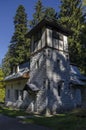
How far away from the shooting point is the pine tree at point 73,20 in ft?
101

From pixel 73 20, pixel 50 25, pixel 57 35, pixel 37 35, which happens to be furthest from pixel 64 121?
pixel 73 20

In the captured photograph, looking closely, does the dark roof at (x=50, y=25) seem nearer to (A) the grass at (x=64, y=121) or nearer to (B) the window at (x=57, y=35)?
(B) the window at (x=57, y=35)

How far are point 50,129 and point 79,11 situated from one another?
91.5 feet

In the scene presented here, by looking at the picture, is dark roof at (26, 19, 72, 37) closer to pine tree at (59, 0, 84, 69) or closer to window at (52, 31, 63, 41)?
window at (52, 31, 63, 41)

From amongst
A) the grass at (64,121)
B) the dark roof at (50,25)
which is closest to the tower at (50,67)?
the dark roof at (50,25)

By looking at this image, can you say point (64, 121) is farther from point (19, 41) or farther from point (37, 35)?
point (19, 41)

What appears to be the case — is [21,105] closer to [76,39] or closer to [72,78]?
[72,78]

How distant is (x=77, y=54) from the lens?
31250mm

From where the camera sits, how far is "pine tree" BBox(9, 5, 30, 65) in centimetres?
3503

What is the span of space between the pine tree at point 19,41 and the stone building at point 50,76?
13157 mm

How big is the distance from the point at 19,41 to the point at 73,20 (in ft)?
40.5

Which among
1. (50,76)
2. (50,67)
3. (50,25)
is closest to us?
(50,76)

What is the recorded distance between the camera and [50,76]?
60.1 ft

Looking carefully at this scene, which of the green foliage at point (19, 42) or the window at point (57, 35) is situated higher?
the green foliage at point (19, 42)
